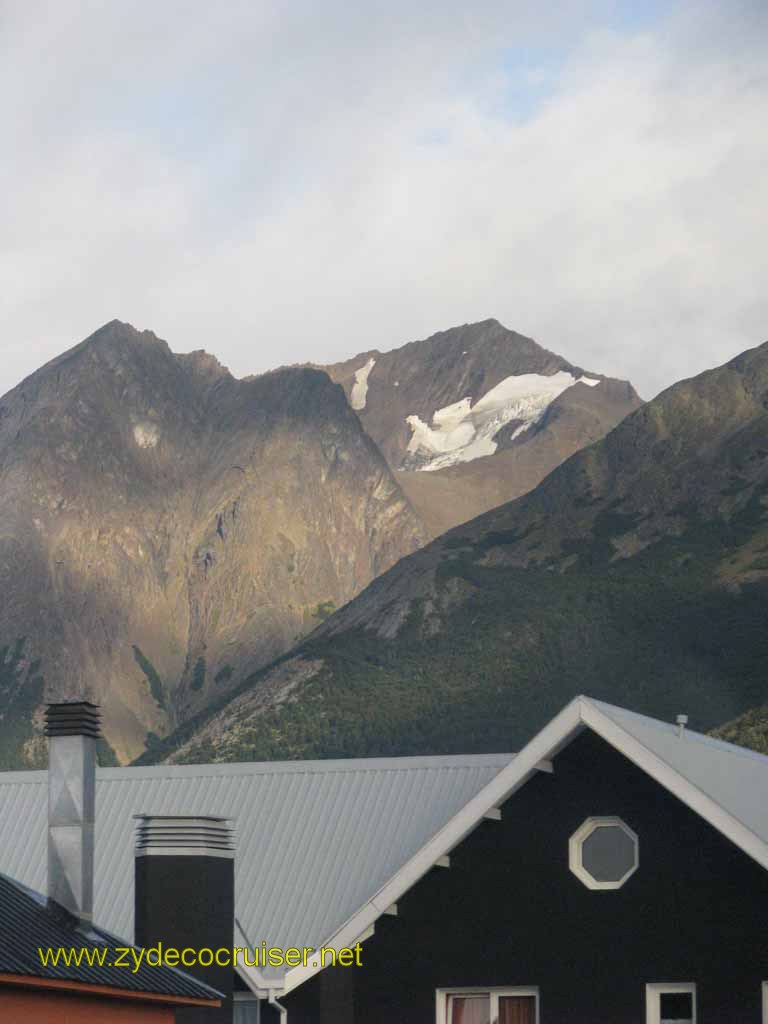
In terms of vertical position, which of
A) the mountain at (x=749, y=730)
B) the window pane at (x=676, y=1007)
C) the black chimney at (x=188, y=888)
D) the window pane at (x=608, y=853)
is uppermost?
the mountain at (x=749, y=730)

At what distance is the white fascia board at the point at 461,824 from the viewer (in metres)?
24.9

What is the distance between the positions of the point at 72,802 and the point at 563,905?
6.48 meters

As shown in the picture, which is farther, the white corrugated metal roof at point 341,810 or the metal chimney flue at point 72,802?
the white corrugated metal roof at point 341,810

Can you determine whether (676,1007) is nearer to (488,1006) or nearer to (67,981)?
(488,1006)

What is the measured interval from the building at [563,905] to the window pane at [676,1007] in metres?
0.03

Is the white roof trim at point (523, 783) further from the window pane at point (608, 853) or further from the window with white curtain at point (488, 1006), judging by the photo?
the window with white curtain at point (488, 1006)

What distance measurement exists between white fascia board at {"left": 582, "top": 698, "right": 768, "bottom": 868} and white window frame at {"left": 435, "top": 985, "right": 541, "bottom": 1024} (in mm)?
3183

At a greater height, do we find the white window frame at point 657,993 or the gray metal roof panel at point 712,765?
the gray metal roof panel at point 712,765

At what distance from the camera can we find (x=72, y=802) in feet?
74.3

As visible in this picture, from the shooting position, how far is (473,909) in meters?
25.9

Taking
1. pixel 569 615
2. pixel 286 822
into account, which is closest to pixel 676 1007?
pixel 286 822

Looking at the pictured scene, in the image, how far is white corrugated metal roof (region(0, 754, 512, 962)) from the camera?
90.6 ft

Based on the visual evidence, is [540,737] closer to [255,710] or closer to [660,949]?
[660,949]

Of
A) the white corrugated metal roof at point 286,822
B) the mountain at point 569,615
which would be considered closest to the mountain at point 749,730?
the mountain at point 569,615
